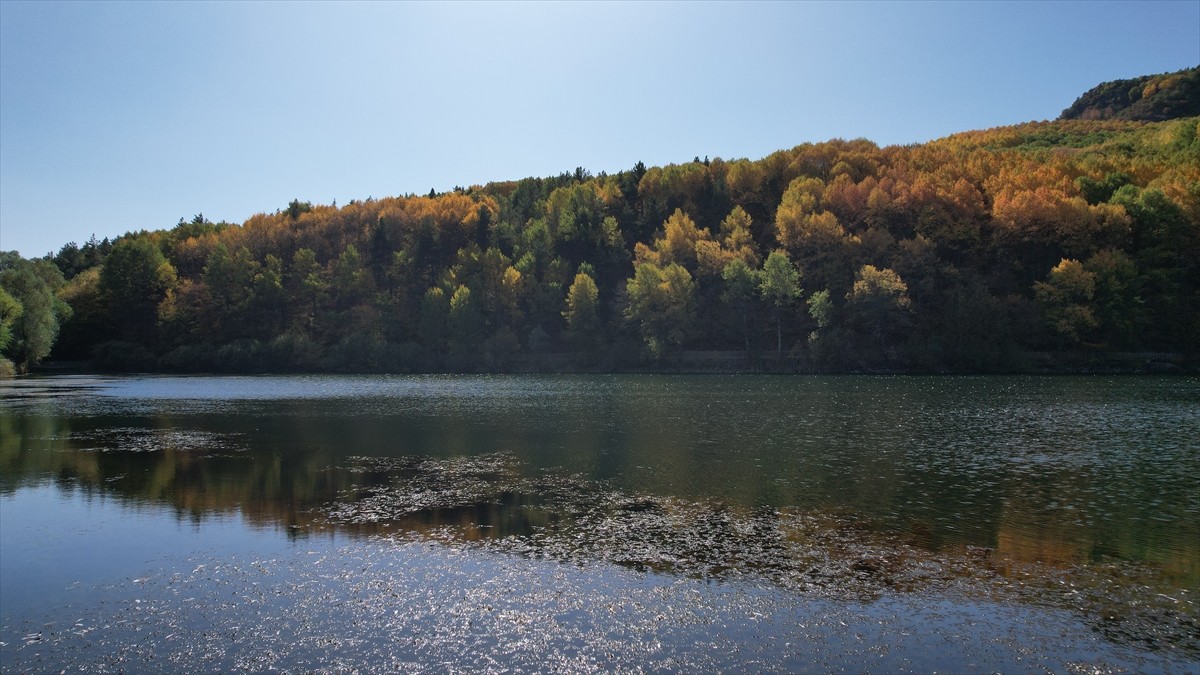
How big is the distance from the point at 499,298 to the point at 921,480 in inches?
3854

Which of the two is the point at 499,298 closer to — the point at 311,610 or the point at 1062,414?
the point at 1062,414

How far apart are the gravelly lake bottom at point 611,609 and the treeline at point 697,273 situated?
76254 mm

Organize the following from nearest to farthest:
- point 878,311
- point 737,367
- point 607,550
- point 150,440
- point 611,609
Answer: point 611,609
point 607,550
point 150,440
point 878,311
point 737,367

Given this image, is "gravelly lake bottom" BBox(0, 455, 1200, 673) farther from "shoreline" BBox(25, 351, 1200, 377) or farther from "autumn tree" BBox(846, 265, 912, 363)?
"shoreline" BBox(25, 351, 1200, 377)

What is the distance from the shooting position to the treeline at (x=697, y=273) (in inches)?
3418

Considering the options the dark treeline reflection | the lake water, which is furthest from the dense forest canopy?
the lake water

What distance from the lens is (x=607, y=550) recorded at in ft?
53.5

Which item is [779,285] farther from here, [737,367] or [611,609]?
[611,609]

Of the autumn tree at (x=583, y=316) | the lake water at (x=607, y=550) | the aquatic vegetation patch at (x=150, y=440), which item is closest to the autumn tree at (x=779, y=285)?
the autumn tree at (x=583, y=316)

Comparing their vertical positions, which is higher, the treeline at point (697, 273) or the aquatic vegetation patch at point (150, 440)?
the treeline at point (697, 273)

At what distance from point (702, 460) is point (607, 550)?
12.9 m

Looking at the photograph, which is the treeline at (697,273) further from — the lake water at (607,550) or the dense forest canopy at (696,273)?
the lake water at (607,550)

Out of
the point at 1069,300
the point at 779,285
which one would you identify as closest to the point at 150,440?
the point at 779,285

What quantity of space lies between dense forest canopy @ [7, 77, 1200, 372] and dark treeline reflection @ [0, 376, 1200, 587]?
1346 inches
